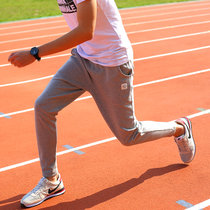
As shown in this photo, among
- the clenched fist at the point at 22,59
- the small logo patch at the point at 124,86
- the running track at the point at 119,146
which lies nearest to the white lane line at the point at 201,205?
the running track at the point at 119,146

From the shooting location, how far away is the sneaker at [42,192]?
3252 mm

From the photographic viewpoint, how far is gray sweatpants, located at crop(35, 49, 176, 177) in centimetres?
312

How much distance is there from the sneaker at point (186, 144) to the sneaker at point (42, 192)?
1.13m

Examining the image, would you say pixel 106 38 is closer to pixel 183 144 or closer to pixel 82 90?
pixel 82 90

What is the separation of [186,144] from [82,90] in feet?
3.75

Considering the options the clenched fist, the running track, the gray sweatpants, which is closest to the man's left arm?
A: the clenched fist

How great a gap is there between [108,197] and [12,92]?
3705mm

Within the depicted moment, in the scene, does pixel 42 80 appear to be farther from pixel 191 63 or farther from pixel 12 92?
pixel 191 63

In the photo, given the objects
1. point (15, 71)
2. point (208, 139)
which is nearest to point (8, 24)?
point (15, 71)

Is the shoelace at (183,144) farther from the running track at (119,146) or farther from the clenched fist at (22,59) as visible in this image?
the clenched fist at (22,59)

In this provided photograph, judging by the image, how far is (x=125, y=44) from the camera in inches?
124

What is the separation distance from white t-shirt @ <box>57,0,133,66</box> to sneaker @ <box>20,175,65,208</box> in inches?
40.2

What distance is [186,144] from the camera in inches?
149

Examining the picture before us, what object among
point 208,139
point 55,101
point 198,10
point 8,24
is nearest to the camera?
point 55,101
